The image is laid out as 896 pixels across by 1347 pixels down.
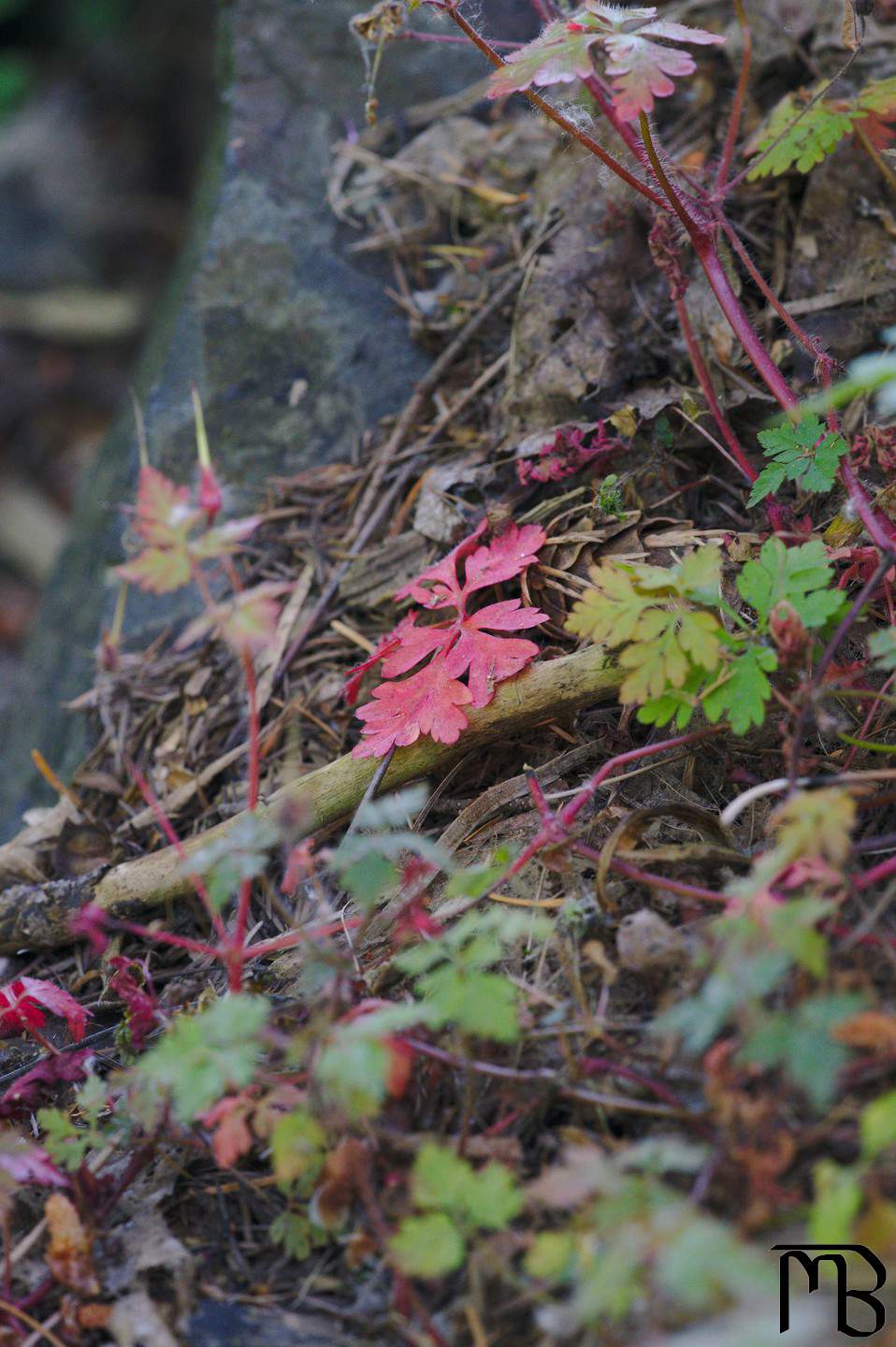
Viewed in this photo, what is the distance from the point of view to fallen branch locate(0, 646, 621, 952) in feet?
6.49

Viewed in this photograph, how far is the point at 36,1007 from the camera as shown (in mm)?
1925

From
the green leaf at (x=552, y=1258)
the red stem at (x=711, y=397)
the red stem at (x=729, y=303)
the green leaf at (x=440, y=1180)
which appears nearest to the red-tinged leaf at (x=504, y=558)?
the red stem at (x=711, y=397)

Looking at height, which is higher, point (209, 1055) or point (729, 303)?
point (729, 303)

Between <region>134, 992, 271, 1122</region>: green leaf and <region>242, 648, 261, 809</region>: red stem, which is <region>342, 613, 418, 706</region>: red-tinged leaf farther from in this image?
<region>134, 992, 271, 1122</region>: green leaf

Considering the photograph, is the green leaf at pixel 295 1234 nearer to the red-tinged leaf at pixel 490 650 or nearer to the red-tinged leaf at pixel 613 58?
the red-tinged leaf at pixel 490 650

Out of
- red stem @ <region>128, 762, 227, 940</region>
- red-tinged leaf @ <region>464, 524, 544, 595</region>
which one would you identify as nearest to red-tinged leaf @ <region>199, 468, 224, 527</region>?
red stem @ <region>128, 762, 227, 940</region>

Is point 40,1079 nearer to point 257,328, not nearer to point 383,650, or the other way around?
point 383,650

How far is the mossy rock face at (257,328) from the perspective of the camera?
292 centimetres

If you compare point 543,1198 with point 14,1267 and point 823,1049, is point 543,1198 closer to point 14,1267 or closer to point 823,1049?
point 823,1049

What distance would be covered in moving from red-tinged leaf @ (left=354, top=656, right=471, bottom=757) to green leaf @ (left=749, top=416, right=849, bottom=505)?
69cm

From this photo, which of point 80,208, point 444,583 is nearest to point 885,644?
point 444,583

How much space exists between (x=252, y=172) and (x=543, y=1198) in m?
3.01

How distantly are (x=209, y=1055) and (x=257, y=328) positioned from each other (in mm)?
2278

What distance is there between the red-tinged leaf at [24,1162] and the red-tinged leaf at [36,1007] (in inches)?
11.4
